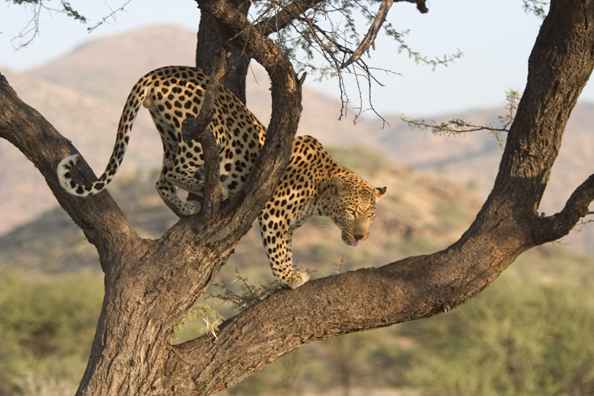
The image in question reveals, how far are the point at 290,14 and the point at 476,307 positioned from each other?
16.6 metres

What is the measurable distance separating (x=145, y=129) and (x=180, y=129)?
83.0 metres

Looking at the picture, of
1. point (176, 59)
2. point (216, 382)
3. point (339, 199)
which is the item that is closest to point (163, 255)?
point (216, 382)

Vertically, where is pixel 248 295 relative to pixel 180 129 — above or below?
below

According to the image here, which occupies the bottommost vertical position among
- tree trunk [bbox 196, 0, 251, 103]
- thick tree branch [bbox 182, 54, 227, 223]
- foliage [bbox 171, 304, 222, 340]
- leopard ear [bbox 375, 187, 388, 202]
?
foliage [bbox 171, 304, 222, 340]

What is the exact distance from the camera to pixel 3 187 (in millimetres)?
67812

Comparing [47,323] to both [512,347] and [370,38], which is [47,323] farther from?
[370,38]

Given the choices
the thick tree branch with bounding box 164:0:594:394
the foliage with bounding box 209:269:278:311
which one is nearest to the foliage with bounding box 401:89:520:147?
the thick tree branch with bounding box 164:0:594:394

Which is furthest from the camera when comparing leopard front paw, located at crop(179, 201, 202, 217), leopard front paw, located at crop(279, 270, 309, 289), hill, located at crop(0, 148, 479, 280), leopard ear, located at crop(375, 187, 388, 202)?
hill, located at crop(0, 148, 479, 280)

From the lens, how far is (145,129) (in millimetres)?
86625

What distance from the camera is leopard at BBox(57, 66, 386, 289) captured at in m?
5.30

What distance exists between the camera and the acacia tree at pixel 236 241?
4.84 m

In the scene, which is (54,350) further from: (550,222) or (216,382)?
(550,222)

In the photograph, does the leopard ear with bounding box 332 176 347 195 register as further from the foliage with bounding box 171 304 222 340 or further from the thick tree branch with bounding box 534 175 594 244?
the thick tree branch with bounding box 534 175 594 244

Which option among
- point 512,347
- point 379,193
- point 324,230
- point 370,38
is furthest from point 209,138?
point 324,230
